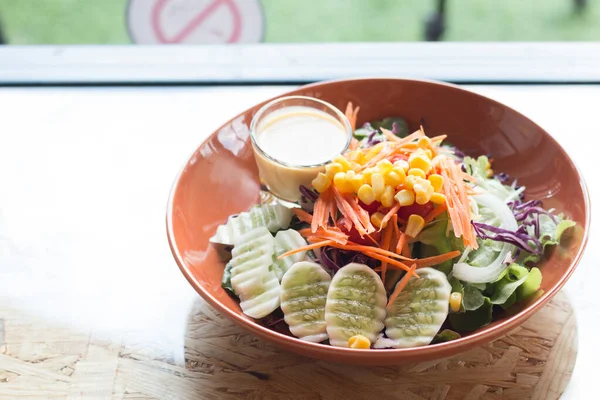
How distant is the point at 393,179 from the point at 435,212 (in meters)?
0.14

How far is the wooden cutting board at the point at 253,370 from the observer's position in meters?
1.56

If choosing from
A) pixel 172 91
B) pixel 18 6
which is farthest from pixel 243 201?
pixel 18 6

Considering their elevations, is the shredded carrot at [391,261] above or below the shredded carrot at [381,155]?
below

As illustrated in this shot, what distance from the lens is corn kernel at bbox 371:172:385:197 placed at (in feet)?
5.23

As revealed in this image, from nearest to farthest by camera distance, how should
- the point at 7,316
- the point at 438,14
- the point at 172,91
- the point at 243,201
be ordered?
1. the point at 7,316
2. the point at 243,201
3. the point at 172,91
4. the point at 438,14

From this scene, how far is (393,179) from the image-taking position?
159 cm

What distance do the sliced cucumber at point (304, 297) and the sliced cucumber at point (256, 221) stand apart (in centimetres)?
25

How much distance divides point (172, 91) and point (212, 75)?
0.64ft

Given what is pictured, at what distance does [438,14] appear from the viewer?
3930 mm

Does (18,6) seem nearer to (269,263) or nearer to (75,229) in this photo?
(75,229)

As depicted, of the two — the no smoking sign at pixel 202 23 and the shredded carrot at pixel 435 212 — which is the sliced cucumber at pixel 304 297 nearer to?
the shredded carrot at pixel 435 212

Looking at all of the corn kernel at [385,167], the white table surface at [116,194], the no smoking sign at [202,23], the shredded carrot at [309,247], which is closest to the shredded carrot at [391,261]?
the shredded carrot at [309,247]

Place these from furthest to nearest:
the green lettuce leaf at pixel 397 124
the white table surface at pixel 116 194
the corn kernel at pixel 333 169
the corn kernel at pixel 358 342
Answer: the green lettuce leaf at pixel 397 124 < the white table surface at pixel 116 194 < the corn kernel at pixel 333 169 < the corn kernel at pixel 358 342

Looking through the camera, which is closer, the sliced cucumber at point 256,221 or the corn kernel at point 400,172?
the corn kernel at point 400,172
